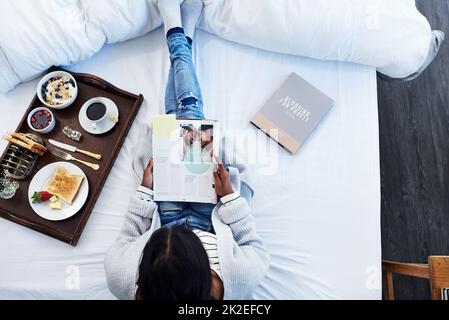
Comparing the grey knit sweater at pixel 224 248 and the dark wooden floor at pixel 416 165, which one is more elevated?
the dark wooden floor at pixel 416 165

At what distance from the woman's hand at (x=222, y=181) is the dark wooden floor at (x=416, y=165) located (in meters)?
0.71

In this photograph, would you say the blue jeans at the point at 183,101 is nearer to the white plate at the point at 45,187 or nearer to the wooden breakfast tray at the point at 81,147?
the wooden breakfast tray at the point at 81,147

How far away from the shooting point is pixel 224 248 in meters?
0.90

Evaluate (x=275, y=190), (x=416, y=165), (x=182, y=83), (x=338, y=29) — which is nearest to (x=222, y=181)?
(x=275, y=190)

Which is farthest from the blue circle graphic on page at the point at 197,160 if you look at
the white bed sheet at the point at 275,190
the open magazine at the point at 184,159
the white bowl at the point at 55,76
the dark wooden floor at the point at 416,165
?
the dark wooden floor at the point at 416,165

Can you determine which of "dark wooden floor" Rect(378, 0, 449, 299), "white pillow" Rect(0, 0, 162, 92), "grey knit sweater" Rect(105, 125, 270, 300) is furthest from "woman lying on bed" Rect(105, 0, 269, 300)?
"dark wooden floor" Rect(378, 0, 449, 299)

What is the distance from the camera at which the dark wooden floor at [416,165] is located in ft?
4.43

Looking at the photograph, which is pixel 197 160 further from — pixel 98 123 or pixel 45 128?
pixel 45 128

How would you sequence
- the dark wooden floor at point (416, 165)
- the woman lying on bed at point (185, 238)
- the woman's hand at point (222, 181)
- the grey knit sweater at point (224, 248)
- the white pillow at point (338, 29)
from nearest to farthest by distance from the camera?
the woman lying on bed at point (185, 238) < the grey knit sweater at point (224, 248) < the woman's hand at point (222, 181) < the white pillow at point (338, 29) < the dark wooden floor at point (416, 165)

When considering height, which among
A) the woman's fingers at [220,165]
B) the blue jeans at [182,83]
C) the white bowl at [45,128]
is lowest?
the woman's fingers at [220,165]

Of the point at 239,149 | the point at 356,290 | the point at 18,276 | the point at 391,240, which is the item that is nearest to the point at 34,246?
the point at 18,276

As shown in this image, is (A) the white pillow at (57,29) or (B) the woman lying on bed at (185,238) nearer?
(B) the woman lying on bed at (185,238)

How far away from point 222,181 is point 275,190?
0.17 meters

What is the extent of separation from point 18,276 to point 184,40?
82 cm
